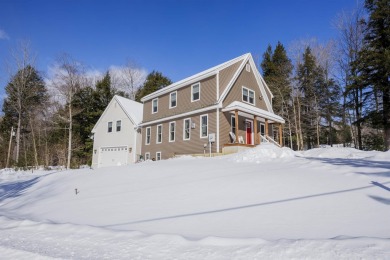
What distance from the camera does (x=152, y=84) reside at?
36.8 m

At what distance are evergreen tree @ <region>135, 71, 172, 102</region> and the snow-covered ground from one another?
2938 cm

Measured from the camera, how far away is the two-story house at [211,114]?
52.9 ft

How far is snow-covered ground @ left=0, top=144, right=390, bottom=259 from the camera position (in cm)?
310

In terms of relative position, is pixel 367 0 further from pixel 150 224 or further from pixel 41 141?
pixel 41 141

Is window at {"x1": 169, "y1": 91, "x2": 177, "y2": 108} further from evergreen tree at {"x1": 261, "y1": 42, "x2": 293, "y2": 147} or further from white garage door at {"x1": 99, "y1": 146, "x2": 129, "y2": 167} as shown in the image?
evergreen tree at {"x1": 261, "y1": 42, "x2": 293, "y2": 147}

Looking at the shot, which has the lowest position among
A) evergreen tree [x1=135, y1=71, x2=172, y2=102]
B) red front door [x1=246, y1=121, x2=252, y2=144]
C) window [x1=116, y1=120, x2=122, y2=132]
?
red front door [x1=246, y1=121, x2=252, y2=144]

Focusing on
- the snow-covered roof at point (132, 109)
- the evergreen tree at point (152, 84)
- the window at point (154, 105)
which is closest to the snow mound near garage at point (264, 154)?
the window at point (154, 105)

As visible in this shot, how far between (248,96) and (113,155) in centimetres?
1336

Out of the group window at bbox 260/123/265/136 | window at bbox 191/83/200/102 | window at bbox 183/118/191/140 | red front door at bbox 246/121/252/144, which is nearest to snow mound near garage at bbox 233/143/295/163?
red front door at bbox 246/121/252/144

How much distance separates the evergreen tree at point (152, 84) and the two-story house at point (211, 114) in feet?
50.8

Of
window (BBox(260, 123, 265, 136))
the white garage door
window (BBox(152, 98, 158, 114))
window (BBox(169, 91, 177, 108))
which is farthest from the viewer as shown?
the white garage door

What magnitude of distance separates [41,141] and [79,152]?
3.99m

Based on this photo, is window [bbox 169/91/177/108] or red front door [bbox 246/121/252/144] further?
window [bbox 169/91/177/108]

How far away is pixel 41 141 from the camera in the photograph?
27.1 m
